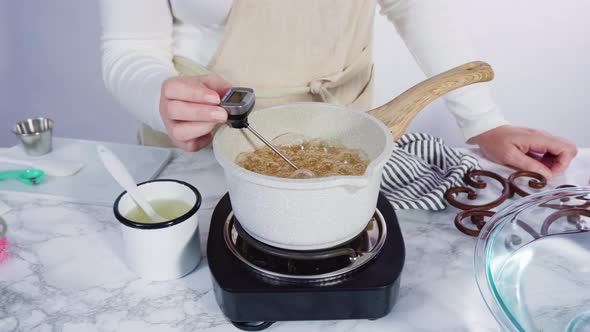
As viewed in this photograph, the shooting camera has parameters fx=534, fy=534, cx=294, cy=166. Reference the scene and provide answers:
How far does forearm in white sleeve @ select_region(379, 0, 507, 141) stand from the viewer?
110 cm

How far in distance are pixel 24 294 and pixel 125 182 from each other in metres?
0.21

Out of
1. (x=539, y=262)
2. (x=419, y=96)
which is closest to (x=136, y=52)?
(x=419, y=96)

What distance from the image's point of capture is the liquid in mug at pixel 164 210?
2.48 feet

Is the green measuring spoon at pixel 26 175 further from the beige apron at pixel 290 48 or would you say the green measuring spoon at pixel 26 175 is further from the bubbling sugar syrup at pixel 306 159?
the bubbling sugar syrup at pixel 306 159

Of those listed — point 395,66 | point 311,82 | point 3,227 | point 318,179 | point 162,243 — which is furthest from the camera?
point 395,66

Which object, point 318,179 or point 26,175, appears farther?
point 26,175

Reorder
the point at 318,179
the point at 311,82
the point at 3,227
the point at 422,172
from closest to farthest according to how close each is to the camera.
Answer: the point at 318,179 < the point at 3,227 < the point at 422,172 < the point at 311,82

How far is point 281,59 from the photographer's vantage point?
3.50 feet

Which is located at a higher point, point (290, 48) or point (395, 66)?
point (290, 48)

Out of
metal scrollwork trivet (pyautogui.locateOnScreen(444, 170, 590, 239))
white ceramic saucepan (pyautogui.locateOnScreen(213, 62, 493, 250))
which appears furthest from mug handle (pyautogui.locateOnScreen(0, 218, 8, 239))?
metal scrollwork trivet (pyautogui.locateOnScreen(444, 170, 590, 239))

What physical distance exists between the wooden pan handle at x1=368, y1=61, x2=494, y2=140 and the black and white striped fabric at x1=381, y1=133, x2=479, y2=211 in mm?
162

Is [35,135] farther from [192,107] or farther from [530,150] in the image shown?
[530,150]

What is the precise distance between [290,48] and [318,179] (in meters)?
0.54

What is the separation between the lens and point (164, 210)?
784mm
